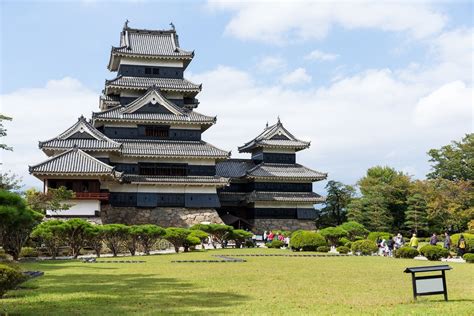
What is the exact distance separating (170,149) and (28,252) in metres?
19.0

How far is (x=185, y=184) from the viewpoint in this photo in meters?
49.8

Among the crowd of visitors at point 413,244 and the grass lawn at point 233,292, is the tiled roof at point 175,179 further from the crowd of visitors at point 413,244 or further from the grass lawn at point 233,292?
the grass lawn at point 233,292

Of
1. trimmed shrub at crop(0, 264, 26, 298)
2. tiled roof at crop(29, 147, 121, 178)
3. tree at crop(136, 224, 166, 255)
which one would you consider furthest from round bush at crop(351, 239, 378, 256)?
trimmed shrub at crop(0, 264, 26, 298)

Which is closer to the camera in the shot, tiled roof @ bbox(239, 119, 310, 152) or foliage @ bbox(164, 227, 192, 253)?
foliage @ bbox(164, 227, 192, 253)

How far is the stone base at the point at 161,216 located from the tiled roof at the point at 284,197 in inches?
213

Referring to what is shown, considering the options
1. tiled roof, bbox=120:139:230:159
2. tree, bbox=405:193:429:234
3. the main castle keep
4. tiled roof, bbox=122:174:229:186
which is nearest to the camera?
the main castle keep

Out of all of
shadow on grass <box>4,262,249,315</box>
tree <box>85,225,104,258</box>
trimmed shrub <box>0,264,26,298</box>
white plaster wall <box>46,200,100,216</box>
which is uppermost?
white plaster wall <box>46,200,100,216</box>

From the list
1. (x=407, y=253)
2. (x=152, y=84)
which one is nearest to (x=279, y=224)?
(x=152, y=84)

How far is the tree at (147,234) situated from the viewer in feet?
112

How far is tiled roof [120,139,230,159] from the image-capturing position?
1933 inches

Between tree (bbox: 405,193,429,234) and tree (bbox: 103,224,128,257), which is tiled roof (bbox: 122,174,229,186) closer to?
tree (bbox: 103,224,128,257)

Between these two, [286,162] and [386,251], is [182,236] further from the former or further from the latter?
[286,162]

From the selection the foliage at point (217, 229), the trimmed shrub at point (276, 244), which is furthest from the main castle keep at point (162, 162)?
the trimmed shrub at point (276, 244)

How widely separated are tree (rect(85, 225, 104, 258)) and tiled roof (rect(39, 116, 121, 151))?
552 inches
